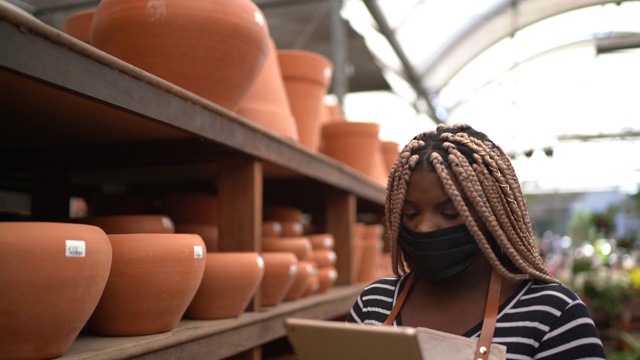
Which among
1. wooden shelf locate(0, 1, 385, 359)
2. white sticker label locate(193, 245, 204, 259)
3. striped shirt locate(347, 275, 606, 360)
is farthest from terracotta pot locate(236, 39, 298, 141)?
striped shirt locate(347, 275, 606, 360)

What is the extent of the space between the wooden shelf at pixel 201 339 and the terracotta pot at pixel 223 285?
0.03 meters

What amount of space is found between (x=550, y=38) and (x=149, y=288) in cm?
1102

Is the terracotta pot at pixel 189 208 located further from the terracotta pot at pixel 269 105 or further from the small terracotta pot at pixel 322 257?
the small terracotta pot at pixel 322 257

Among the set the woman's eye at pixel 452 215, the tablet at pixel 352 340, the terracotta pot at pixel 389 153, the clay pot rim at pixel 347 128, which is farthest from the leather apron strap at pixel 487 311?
the terracotta pot at pixel 389 153

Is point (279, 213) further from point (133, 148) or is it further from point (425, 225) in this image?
point (425, 225)

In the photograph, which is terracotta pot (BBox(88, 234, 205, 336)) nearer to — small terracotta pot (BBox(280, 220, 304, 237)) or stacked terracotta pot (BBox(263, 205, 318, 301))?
stacked terracotta pot (BBox(263, 205, 318, 301))

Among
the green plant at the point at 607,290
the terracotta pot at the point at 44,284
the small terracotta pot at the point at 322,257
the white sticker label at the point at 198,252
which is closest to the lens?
the terracotta pot at the point at 44,284

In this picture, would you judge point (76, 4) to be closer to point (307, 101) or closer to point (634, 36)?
point (307, 101)

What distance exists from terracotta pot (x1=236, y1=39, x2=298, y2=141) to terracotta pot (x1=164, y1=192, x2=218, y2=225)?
12.5 inches

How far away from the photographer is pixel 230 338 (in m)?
1.64

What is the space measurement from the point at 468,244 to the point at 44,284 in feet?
2.36

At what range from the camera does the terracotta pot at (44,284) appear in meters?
1.01

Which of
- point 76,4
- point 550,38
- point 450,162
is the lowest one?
point 450,162

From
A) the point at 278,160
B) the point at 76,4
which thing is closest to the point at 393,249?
the point at 278,160
